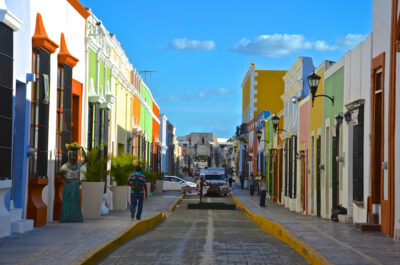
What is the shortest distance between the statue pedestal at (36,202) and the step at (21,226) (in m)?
0.88

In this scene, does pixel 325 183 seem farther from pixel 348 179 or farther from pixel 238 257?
pixel 238 257

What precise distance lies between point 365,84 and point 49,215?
29.7 feet

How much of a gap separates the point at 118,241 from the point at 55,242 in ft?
4.74

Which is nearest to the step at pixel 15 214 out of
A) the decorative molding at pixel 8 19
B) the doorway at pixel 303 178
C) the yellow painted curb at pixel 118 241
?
the yellow painted curb at pixel 118 241

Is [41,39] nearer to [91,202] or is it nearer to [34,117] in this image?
[34,117]

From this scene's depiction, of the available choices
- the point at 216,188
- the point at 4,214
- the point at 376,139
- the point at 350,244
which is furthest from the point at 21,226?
the point at 216,188

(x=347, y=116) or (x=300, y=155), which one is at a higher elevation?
(x=347, y=116)

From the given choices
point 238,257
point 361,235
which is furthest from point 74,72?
point 238,257

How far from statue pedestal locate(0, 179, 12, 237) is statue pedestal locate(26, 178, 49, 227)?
230 centimetres

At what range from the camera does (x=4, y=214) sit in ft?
45.0

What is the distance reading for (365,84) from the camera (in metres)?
19.1

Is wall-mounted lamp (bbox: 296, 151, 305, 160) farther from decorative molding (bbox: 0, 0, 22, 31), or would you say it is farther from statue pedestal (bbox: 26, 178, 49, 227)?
decorative molding (bbox: 0, 0, 22, 31)

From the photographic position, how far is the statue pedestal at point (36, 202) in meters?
16.3

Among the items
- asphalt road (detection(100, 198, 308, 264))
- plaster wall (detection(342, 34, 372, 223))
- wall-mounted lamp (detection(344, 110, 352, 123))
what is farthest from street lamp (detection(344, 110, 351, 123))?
asphalt road (detection(100, 198, 308, 264))
